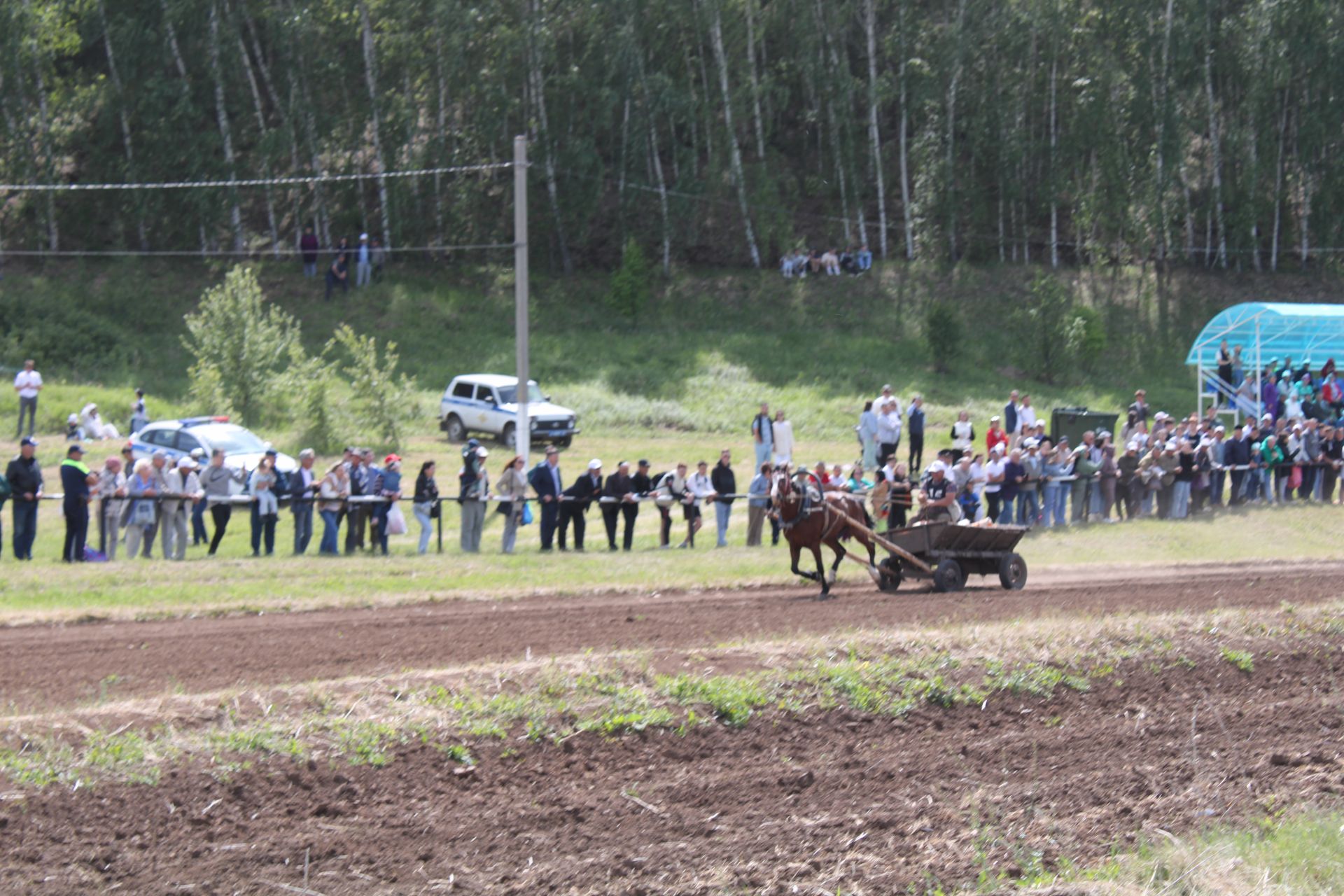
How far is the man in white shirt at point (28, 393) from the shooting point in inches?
1211

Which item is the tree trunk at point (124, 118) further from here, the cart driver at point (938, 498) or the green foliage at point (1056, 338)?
the cart driver at point (938, 498)

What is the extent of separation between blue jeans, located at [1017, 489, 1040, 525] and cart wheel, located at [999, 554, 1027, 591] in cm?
522

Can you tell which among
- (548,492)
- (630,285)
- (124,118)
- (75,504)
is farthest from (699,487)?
(124,118)

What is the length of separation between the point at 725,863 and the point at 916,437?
61.7 feet

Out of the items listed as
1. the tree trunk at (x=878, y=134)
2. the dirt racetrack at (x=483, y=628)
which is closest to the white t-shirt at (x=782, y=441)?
the dirt racetrack at (x=483, y=628)

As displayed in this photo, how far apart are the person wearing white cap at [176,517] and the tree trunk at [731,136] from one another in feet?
104

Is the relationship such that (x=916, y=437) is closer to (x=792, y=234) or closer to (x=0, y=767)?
(x=0, y=767)

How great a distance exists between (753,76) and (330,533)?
32068mm

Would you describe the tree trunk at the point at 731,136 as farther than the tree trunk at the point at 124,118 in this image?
Yes

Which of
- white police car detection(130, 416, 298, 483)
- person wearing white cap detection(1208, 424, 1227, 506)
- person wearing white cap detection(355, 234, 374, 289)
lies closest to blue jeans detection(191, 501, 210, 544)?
white police car detection(130, 416, 298, 483)

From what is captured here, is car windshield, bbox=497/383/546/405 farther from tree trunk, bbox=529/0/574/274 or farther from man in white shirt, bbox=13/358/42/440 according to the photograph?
tree trunk, bbox=529/0/574/274

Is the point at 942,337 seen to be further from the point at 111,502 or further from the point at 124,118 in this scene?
the point at 124,118

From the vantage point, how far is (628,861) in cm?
784

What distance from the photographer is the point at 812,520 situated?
51.1 feet
